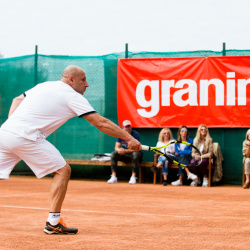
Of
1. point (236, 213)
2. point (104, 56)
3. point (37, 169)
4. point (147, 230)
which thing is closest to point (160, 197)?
point (236, 213)

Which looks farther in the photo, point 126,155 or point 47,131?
point 126,155

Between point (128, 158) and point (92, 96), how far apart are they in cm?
181

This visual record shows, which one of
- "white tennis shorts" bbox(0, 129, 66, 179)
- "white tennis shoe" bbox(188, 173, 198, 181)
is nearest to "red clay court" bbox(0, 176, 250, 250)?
"white tennis shorts" bbox(0, 129, 66, 179)

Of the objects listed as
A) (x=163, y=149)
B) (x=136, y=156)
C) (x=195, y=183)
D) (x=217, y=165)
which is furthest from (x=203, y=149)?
(x=136, y=156)

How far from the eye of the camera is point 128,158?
12312mm

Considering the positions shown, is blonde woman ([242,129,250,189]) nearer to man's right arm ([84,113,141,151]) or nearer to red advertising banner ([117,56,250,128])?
red advertising banner ([117,56,250,128])

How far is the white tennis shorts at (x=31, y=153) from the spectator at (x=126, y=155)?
7.04 meters

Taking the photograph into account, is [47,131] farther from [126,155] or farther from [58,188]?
[126,155]

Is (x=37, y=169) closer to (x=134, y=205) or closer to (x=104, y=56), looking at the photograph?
(x=134, y=205)

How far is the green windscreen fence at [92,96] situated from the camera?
473 inches

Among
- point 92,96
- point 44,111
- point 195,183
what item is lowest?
point 195,183

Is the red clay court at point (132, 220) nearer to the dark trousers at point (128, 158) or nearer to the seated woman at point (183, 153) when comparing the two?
the seated woman at point (183, 153)

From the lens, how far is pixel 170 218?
5.98 metres

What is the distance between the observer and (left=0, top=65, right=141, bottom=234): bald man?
15.5 feet
